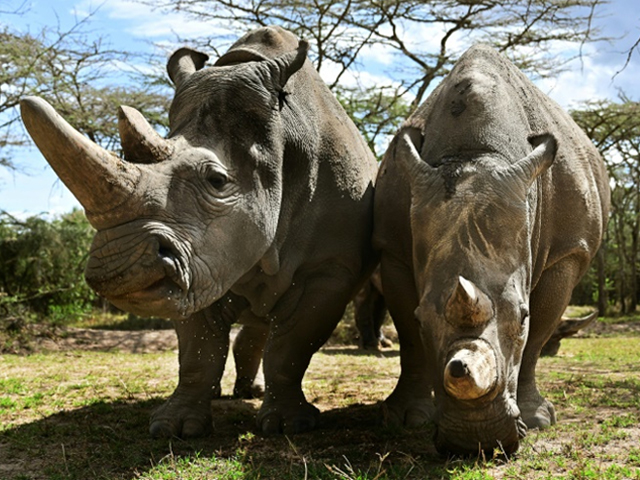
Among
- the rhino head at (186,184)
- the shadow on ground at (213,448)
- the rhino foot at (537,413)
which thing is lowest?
the shadow on ground at (213,448)

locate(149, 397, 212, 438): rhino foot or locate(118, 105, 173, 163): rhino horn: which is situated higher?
locate(118, 105, 173, 163): rhino horn

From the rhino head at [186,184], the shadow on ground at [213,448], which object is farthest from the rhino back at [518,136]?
the shadow on ground at [213,448]

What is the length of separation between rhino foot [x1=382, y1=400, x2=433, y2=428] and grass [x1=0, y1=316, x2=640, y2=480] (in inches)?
3.7

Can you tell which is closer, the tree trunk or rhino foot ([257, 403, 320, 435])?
rhino foot ([257, 403, 320, 435])

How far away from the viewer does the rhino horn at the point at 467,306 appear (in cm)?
382

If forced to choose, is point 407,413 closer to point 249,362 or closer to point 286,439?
point 286,439

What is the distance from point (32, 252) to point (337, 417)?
455 inches

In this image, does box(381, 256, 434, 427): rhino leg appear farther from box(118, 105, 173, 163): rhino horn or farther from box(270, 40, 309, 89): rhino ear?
box(118, 105, 173, 163): rhino horn

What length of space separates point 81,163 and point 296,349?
2.33m

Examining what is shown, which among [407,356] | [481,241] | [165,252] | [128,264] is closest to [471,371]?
[481,241]

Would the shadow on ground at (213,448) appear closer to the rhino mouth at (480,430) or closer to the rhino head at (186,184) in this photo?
the rhino mouth at (480,430)

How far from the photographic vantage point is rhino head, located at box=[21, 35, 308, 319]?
3943 mm

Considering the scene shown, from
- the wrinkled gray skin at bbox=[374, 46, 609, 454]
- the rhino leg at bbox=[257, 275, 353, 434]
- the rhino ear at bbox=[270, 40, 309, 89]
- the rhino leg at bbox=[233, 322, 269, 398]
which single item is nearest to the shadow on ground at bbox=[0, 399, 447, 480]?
the rhino leg at bbox=[257, 275, 353, 434]

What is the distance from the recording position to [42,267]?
15898mm
